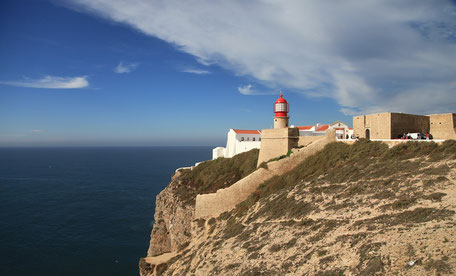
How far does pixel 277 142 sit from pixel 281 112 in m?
3.40

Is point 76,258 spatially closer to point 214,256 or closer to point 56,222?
point 56,222

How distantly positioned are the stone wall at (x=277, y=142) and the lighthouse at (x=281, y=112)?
162cm

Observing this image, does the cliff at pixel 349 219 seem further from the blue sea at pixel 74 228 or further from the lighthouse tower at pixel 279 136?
the blue sea at pixel 74 228

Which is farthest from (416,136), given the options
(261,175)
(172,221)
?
(172,221)

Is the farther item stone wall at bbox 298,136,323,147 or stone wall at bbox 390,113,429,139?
stone wall at bbox 298,136,323,147

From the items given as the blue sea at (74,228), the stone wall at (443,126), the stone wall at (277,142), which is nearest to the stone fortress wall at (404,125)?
the stone wall at (443,126)

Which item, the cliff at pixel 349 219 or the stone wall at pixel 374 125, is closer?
the cliff at pixel 349 219

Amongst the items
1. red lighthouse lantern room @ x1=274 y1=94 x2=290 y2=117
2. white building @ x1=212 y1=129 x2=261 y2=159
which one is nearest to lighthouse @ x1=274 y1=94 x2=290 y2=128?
red lighthouse lantern room @ x1=274 y1=94 x2=290 y2=117

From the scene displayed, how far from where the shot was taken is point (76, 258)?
3278 centimetres

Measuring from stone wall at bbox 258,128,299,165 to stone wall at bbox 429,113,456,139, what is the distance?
1077 cm

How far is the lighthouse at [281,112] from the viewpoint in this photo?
27.3 m

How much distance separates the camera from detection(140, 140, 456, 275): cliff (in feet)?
26.2

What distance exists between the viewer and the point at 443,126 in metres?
20.6

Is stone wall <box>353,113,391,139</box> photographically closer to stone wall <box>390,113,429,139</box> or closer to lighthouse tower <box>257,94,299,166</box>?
stone wall <box>390,113,429,139</box>
